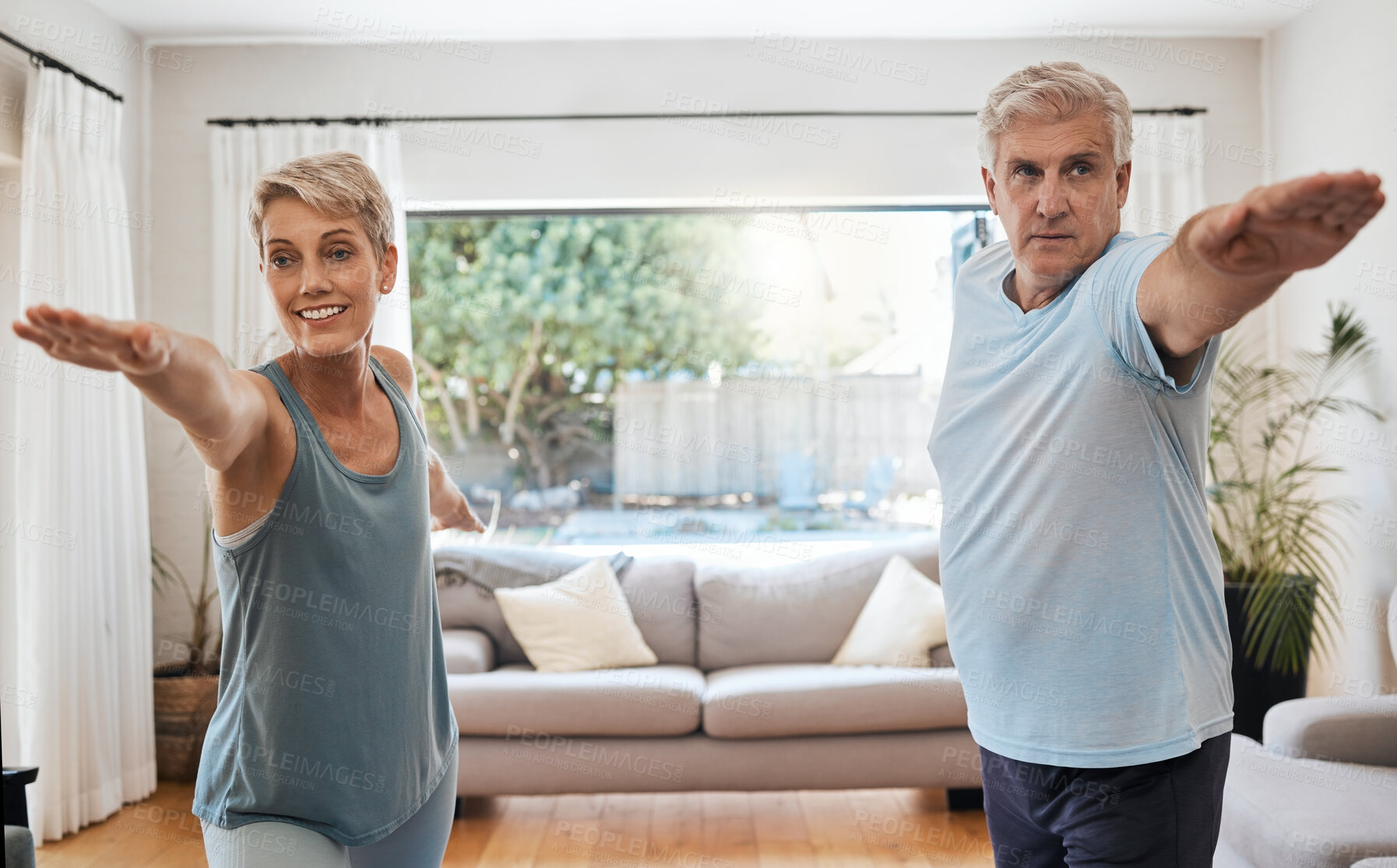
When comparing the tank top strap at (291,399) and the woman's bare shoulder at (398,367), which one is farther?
the woman's bare shoulder at (398,367)

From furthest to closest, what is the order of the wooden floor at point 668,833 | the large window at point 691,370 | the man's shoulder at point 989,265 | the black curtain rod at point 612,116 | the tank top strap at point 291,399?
the large window at point 691,370 < the black curtain rod at point 612,116 < the wooden floor at point 668,833 < the man's shoulder at point 989,265 < the tank top strap at point 291,399

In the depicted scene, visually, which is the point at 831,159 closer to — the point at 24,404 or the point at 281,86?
the point at 281,86

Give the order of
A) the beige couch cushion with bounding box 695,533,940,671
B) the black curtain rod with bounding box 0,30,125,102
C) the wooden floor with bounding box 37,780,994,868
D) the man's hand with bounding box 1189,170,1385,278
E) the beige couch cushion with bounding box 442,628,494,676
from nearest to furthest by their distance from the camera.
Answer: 1. the man's hand with bounding box 1189,170,1385,278
2. the wooden floor with bounding box 37,780,994,868
3. the black curtain rod with bounding box 0,30,125,102
4. the beige couch cushion with bounding box 442,628,494,676
5. the beige couch cushion with bounding box 695,533,940,671

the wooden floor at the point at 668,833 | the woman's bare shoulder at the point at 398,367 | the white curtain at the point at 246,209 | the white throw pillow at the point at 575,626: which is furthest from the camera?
the white curtain at the point at 246,209

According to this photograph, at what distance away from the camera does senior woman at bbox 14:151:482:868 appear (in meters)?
1.00

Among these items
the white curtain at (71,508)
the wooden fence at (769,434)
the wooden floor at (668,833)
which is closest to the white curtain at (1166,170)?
the wooden fence at (769,434)

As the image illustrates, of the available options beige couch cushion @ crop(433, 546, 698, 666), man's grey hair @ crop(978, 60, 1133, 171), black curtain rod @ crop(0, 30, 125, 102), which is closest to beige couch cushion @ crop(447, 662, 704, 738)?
beige couch cushion @ crop(433, 546, 698, 666)

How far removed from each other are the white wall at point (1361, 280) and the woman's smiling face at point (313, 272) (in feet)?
11.2

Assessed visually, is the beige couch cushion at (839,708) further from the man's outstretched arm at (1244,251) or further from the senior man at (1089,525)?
the man's outstretched arm at (1244,251)

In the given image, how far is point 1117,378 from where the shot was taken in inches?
39.3

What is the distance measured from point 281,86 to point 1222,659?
13.9 feet

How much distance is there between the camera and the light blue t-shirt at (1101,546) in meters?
1.00

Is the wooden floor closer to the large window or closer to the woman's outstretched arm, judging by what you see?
the large window

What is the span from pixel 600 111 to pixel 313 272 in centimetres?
331
